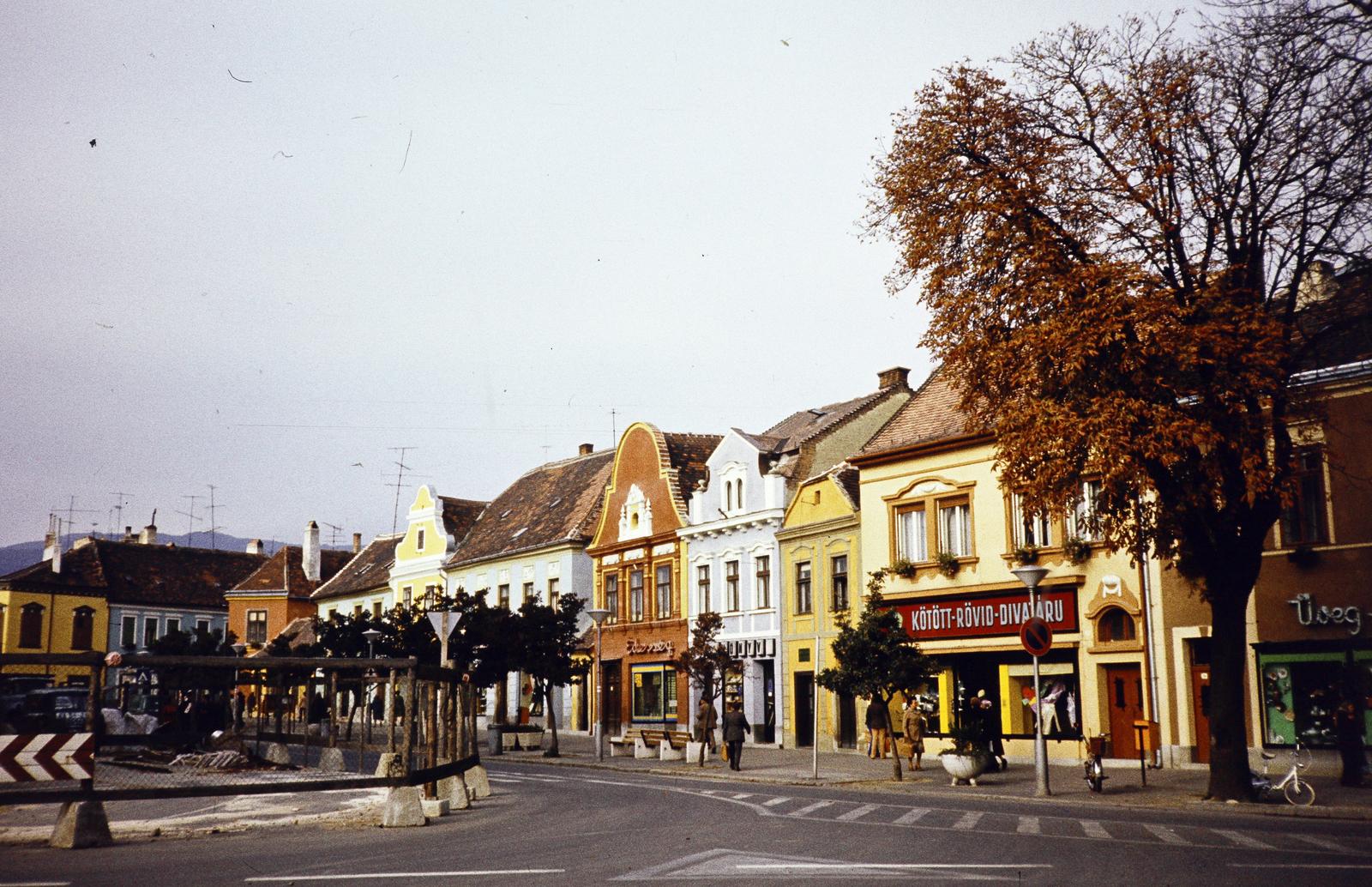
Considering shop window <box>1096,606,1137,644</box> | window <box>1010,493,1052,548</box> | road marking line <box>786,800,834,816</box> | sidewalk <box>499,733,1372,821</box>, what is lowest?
sidewalk <box>499,733,1372,821</box>

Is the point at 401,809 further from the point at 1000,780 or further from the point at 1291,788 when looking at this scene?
the point at 1000,780

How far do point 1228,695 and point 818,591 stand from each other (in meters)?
19.6

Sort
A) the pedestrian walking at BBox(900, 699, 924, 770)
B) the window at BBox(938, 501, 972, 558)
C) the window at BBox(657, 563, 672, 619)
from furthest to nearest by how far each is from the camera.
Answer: the window at BBox(657, 563, 672, 619) → the window at BBox(938, 501, 972, 558) → the pedestrian walking at BBox(900, 699, 924, 770)

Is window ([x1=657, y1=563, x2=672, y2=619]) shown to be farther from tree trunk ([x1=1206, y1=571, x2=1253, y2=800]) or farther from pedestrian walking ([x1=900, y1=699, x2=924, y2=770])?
tree trunk ([x1=1206, y1=571, x2=1253, y2=800])

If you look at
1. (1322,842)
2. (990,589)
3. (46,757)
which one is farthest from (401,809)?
(990,589)

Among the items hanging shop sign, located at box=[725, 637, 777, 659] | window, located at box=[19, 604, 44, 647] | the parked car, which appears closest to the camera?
the parked car

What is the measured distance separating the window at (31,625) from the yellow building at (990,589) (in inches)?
2323

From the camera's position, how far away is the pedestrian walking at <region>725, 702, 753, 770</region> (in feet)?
103

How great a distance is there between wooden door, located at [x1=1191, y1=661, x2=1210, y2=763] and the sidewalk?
0.57 metres

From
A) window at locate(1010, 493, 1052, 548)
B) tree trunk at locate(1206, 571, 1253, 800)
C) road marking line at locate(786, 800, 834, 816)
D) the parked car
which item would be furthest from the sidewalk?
the parked car

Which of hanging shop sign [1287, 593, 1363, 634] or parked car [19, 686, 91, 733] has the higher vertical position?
hanging shop sign [1287, 593, 1363, 634]

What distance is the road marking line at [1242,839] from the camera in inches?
563

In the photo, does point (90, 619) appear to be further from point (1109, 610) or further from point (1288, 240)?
point (1288, 240)

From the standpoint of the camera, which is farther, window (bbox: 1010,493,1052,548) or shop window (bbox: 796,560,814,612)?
shop window (bbox: 796,560,814,612)
